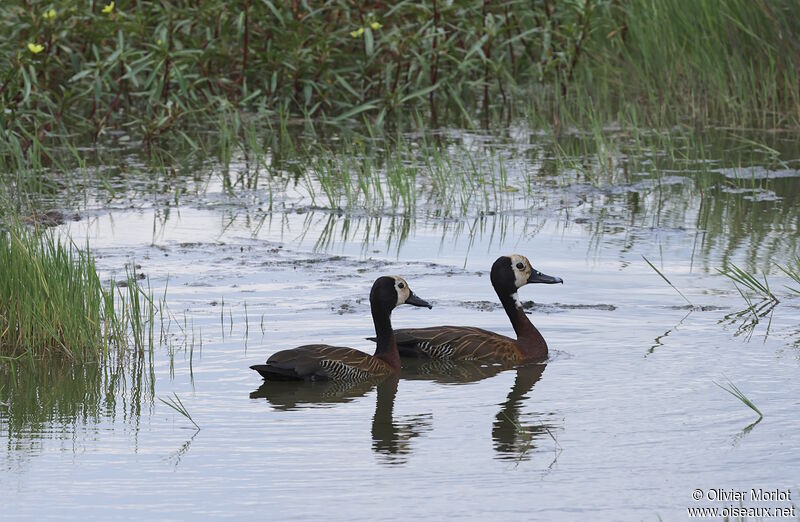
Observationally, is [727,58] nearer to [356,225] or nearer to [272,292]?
[356,225]

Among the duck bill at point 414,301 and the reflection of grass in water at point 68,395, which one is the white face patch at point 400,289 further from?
the reflection of grass in water at point 68,395

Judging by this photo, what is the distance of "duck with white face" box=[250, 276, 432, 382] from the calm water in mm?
105

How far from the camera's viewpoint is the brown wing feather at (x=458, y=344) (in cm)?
812

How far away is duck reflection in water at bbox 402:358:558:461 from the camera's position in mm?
6371

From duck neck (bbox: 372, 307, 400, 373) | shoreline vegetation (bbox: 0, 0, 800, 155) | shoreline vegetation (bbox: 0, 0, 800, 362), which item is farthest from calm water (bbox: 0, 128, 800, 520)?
shoreline vegetation (bbox: 0, 0, 800, 155)

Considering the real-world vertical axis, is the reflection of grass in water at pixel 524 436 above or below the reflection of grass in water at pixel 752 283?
below

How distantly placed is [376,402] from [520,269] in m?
1.67

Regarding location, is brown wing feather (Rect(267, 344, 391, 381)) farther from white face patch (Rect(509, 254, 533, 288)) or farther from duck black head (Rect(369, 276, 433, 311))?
white face patch (Rect(509, 254, 533, 288))

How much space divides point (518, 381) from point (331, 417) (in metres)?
1.28

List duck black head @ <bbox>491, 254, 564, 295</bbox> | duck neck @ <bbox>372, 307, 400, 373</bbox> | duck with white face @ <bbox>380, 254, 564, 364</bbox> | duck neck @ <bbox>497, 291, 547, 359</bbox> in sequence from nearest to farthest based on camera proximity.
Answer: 1. duck neck @ <bbox>372, 307, 400, 373</bbox>
2. duck with white face @ <bbox>380, 254, 564, 364</bbox>
3. duck neck @ <bbox>497, 291, 547, 359</bbox>
4. duck black head @ <bbox>491, 254, 564, 295</bbox>

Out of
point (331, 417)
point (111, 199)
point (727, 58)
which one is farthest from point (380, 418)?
point (727, 58)

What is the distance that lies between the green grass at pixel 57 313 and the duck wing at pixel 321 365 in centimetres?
80

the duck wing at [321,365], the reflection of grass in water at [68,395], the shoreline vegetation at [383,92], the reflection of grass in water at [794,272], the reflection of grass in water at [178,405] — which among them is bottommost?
the reflection of grass in water at [68,395]

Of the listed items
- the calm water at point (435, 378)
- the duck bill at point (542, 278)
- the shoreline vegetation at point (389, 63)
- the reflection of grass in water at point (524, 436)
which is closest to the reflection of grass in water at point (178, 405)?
the calm water at point (435, 378)
